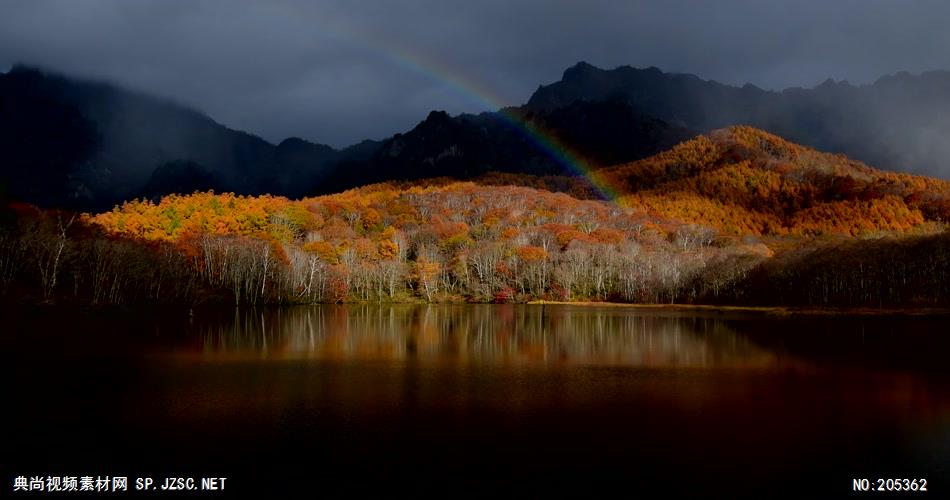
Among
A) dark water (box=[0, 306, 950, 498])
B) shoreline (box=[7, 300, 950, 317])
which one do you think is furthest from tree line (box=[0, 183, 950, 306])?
dark water (box=[0, 306, 950, 498])

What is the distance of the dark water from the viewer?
52.0ft

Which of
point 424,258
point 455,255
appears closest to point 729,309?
point 455,255

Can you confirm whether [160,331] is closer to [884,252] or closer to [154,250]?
[154,250]

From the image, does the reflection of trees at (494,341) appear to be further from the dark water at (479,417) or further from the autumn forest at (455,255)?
the autumn forest at (455,255)

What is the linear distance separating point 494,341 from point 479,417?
26.7m

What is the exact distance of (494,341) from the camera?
48.0 meters

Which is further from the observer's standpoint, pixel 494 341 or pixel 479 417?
pixel 494 341

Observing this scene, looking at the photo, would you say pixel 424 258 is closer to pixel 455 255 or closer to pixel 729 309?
pixel 455 255

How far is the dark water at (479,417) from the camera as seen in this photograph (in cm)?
1584

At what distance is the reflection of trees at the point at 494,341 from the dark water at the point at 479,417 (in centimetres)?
50

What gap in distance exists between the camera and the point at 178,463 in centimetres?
1630

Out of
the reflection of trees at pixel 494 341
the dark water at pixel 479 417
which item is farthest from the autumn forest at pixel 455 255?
the dark water at pixel 479 417

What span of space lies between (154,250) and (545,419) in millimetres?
90617

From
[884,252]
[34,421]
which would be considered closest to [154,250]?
[34,421]
